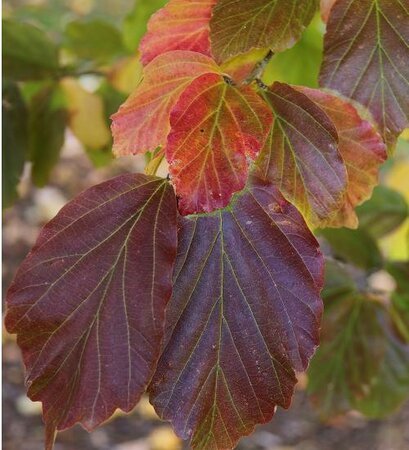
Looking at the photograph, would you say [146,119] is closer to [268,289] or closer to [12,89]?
[268,289]

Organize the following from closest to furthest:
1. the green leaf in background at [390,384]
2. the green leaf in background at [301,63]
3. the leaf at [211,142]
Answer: the leaf at [211,142] < the green leaf in background at [301,63] < the green leaf in background at [390,384]

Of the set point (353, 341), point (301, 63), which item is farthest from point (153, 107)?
point (353, 341)

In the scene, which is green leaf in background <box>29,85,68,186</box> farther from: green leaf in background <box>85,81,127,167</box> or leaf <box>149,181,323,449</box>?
leaf <box>149,181,323,449</box>

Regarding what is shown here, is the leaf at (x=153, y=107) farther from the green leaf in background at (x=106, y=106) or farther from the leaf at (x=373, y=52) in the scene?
the green leaf in background at (x=106, y=106)

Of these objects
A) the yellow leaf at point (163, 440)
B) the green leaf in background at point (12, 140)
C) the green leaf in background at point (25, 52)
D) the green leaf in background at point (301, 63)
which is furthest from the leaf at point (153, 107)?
the yellow leaf at point (163, 440)

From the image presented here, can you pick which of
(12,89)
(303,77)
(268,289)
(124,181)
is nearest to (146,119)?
(124,181)
